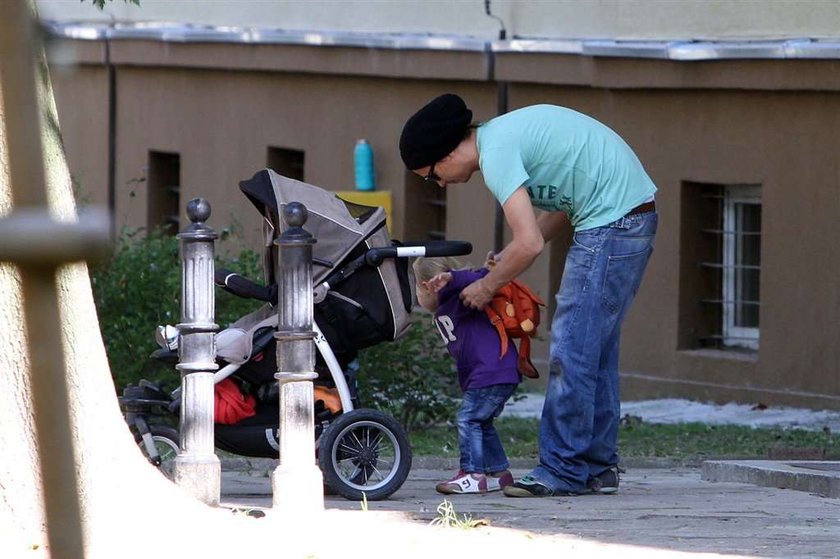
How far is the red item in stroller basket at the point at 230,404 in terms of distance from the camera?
6387mm

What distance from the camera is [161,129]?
63.6 ft

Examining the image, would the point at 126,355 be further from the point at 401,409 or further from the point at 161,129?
the point at 161,129

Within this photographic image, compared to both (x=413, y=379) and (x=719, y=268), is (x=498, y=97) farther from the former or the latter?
(x=413, y=379)

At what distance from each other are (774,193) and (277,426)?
6.71m

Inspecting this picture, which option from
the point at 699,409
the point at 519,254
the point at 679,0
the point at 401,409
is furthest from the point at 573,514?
the point at 679,0

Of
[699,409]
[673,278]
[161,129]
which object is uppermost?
[161,129]

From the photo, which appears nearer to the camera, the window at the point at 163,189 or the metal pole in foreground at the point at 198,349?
the metal pole in foreground at the point at 198,349

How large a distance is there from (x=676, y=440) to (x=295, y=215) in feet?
17.0

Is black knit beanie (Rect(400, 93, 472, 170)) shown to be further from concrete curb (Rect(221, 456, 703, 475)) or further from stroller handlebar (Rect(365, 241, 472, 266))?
concrete curb (Rect(221, 456, 703, 475))

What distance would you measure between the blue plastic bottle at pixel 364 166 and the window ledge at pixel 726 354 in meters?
4.13

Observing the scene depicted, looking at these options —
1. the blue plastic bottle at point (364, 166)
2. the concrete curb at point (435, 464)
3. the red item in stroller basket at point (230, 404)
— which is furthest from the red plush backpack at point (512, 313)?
the blue plastic bottle at point (364, 166)

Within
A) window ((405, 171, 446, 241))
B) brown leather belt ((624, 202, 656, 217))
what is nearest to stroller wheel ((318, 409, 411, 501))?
brown leather belt ((624, 202, 656, 217))

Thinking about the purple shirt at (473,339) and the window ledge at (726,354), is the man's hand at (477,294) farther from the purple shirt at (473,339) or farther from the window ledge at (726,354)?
the window ledge at (726,354)

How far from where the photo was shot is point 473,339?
260 inches
